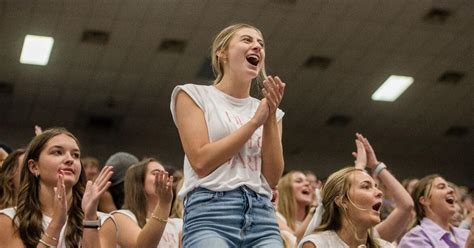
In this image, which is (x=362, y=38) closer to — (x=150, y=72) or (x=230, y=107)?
(x=150, y=72)

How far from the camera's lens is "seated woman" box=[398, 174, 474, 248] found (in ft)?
16.5

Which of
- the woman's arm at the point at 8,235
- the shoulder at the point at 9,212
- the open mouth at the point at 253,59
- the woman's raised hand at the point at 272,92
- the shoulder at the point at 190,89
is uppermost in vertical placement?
the open mouth at the point at 253,59

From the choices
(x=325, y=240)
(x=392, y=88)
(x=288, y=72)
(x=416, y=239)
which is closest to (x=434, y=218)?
(x=416, y=239)

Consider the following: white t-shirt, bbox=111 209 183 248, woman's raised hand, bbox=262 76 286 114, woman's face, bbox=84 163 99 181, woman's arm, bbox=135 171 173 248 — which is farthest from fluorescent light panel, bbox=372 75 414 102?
woman's raised hand, bbox=262 76 286 114

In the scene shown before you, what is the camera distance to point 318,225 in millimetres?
4215

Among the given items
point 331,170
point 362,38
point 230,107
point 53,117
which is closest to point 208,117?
point 230,107

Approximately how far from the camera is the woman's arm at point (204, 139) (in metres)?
2.95

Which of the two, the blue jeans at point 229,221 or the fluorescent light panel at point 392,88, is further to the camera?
the fluorescent light panel at point 392,88

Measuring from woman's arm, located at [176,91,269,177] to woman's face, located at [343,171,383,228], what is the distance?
128cm

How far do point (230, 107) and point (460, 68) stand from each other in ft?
28.6

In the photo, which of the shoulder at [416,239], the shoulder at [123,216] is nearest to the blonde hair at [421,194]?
the shoulder at [416,239]

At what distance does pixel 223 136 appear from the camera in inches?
121

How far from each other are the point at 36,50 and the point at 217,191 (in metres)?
7.94

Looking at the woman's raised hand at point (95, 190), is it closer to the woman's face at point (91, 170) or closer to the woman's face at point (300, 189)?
the woman's face at point (300, 189)
